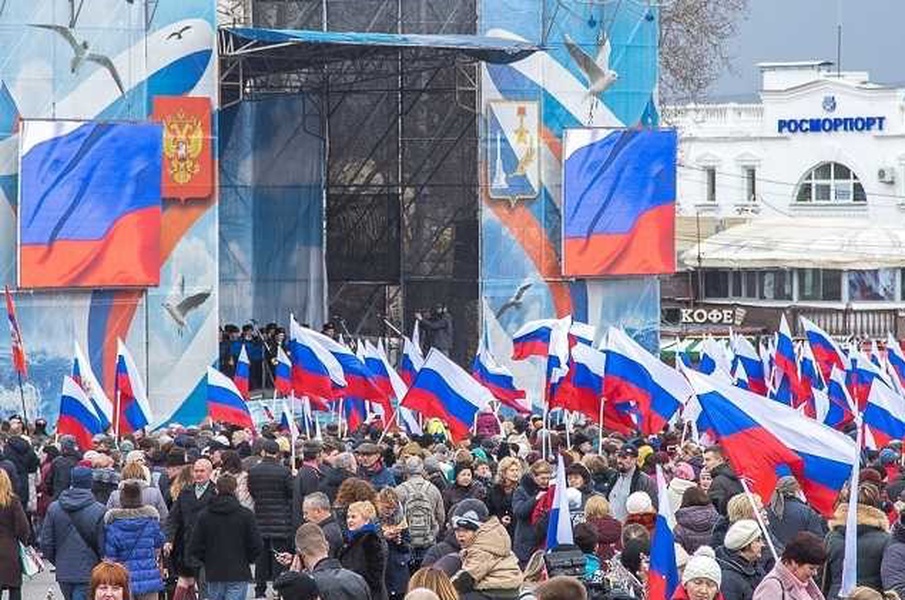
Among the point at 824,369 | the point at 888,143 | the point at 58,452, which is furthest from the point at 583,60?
the point at 888,143

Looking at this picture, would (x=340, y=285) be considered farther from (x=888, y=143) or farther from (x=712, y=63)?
(x=888, y=143)

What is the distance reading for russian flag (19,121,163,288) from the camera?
115 ft

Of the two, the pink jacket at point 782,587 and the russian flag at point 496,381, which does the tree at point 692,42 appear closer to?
the russian flag at point 496,381

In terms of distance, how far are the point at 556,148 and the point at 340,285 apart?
488 centimetres

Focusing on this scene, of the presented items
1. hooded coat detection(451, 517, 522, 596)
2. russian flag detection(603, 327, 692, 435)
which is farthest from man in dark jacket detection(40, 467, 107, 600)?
russian flag detection(603, 327, 692, 435)

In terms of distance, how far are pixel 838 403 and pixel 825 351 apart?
90.3 inches

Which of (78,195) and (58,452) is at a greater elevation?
(78,195)

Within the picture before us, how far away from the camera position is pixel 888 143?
69.9m

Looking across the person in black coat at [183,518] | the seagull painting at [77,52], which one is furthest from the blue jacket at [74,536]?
the seagull painting at [77,52]

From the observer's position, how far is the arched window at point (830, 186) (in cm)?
7044

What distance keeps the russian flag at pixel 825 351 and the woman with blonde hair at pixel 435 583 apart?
17.7 m

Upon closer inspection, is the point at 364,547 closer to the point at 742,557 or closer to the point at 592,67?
the point at 742,557

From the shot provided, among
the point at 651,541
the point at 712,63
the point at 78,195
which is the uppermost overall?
the point at 712,63

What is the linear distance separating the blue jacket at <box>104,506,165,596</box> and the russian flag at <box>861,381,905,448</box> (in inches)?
310
